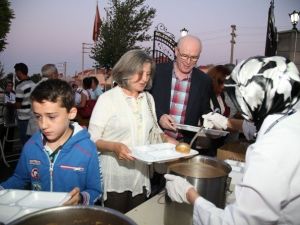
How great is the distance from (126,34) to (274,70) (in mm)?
14478

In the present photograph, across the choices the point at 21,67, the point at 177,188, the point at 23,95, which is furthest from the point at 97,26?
the point at 177,188

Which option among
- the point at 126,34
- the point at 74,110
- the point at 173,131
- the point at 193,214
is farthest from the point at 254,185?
the point at 126,34

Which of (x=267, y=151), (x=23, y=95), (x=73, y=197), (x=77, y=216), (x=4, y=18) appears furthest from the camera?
(x=4, y=18)

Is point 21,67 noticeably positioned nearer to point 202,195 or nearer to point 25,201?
point 25,201

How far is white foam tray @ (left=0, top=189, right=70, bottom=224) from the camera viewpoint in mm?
990

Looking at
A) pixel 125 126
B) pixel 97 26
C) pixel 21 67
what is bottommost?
pixel 125 126

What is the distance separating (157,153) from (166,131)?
987 mm

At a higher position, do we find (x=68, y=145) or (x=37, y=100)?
(x=37, y=100)

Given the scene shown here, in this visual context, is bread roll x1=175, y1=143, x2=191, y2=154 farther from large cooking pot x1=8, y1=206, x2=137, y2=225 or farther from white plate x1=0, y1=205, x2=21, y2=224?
white plate x1=0, y1=205, x2=21, y2=224

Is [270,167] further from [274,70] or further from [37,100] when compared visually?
[37,100]

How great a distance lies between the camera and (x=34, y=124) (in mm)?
4742

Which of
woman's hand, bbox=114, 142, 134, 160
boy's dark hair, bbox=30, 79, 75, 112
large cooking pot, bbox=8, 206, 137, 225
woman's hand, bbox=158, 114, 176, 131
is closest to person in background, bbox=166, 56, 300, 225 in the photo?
large cooking pot, bbox=8, 206, 137, 225

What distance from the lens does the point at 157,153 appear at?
5.36 feet

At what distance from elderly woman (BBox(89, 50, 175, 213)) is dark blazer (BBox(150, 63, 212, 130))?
1.92ft
